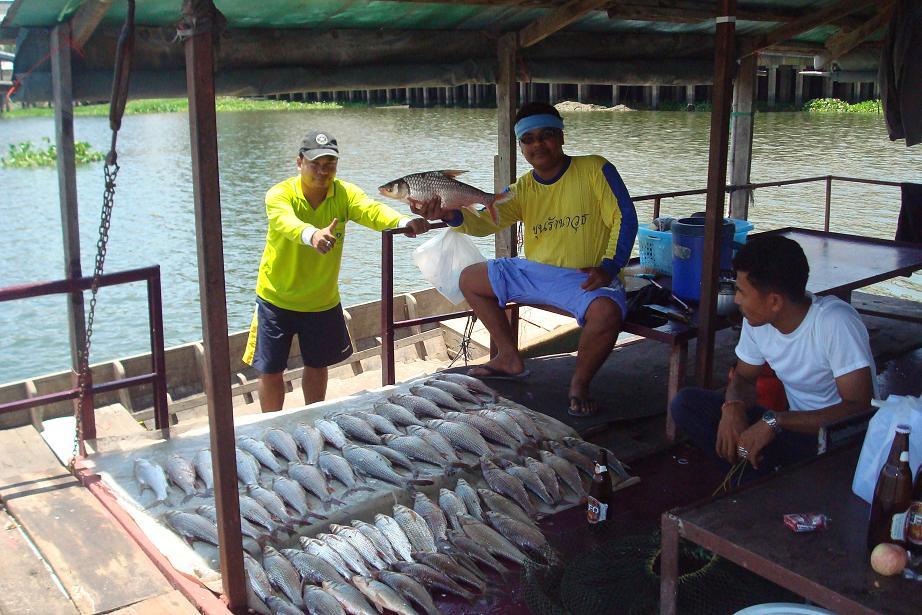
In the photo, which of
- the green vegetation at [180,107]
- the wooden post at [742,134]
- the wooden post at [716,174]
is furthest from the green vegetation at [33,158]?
the wooden post at [716,174]

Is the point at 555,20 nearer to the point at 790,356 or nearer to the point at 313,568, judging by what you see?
the point at 790,356

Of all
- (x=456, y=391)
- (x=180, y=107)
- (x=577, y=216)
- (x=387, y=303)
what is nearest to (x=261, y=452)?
(x=456, y=391)

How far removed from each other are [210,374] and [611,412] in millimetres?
2573

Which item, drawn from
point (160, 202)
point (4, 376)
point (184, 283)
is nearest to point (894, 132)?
point (4, 376)

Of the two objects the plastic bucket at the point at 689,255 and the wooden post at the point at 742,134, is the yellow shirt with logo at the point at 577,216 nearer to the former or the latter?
the plastic bucket at the point at 689,255

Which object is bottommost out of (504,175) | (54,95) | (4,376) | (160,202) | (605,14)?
(4,376)

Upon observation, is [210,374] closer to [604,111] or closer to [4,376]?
[4,376]

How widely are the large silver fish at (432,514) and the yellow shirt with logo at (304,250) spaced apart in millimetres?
1790

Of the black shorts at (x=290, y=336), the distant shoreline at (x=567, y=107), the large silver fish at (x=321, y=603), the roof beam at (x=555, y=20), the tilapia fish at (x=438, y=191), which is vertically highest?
the distant shoreline at (x=567, y=107)

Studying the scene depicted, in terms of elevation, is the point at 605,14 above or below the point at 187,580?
above

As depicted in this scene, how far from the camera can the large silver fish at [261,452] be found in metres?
3.84

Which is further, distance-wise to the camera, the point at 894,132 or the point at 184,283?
the point at 184,283

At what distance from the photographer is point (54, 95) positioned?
4273 millimetres

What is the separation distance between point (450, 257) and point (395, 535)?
230 centimetres
